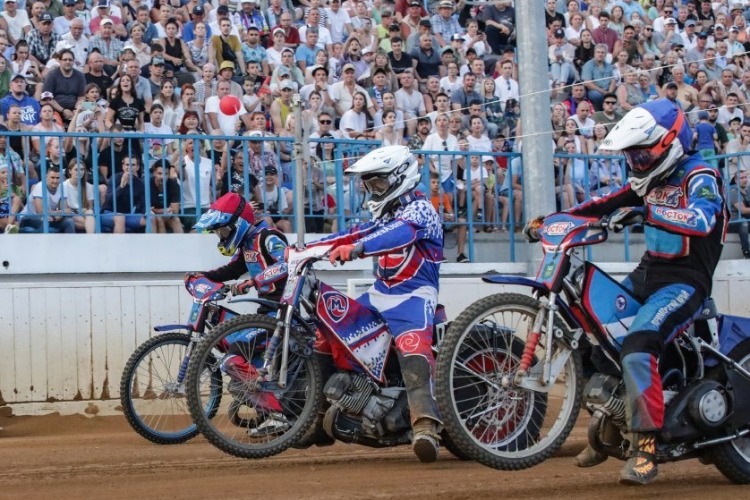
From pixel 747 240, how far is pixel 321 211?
556 centimetres

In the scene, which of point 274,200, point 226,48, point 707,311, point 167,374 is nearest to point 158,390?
point 167,374

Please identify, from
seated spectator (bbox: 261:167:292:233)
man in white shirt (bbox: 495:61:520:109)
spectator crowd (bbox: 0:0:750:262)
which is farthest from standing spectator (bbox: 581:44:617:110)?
seated spectator (bbox: 261:167:292:233)

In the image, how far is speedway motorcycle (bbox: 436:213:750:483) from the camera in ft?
21.2

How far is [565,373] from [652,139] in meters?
1.35

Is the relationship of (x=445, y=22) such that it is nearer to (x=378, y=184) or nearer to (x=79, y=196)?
(x=79, y=196)

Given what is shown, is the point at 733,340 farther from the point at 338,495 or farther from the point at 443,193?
the point at 443,193

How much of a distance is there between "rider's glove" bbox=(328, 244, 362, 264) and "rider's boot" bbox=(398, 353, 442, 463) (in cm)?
73

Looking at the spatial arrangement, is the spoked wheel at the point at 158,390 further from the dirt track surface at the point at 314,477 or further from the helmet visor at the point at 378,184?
the helmet visor at the point at 378,184

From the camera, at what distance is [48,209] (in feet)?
39.9

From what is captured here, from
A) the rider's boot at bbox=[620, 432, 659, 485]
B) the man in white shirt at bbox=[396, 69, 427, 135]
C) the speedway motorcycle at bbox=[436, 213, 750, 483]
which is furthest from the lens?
the man in white shirt at bbox=[396, 69, 427, 135]

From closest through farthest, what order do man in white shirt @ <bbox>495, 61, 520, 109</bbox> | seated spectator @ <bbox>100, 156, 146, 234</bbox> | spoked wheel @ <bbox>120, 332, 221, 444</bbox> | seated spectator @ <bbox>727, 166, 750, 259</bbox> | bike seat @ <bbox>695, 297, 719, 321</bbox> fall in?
bike seat @ <bbox>695, 297, 719, 321</bbox>
spoked wheel @ <bbox>120, 332, 221, 444</bbox>
seated spectator @ <bbox>100, 156, 146, 234</bbox>
seated spectator @ <bbox>727, 166, 750, 259</bbox>
man in white shirt @ <bbox>495, 61, 520, 109</bbox>

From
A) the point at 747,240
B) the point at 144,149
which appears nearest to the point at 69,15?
the point at 144,149

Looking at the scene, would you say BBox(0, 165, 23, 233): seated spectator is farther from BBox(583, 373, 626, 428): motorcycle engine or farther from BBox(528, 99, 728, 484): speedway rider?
BBox(583, 373, 626, 428): motorcycle engine

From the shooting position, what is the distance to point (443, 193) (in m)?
13.9
